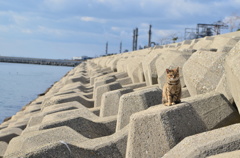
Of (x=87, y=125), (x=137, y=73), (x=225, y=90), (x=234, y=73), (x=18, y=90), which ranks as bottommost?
(x=18, y=90)

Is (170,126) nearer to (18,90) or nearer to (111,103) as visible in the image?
(111,103)

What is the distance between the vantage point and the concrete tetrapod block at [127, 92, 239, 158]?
2189 mm

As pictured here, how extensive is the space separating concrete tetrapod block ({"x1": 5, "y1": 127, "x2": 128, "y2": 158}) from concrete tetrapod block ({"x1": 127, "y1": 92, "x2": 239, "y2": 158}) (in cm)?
23

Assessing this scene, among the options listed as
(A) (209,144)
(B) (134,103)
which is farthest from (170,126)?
(B) (134,103)

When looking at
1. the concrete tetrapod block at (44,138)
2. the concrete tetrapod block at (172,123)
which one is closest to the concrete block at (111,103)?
the concrete tetrapod block at (44,138)

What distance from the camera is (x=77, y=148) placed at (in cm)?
238

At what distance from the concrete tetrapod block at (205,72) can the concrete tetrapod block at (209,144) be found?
3.66 ft

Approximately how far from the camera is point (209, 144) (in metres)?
1.76

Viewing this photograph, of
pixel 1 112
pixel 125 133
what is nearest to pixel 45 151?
pixel 125 133

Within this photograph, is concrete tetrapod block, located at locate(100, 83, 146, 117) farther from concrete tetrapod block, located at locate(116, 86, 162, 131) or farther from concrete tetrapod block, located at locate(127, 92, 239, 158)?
concrete tetrapod block, located at locate(127, 92, 239, 158)

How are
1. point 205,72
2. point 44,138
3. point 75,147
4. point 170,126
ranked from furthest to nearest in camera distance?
1. point 205,72
2. point 44,138
3. point 75,147
4. point 170,126

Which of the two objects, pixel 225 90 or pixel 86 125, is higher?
pixel 225 90

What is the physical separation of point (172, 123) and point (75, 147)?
0.60m

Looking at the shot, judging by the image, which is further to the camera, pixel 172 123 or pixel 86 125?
pixel 86 125
